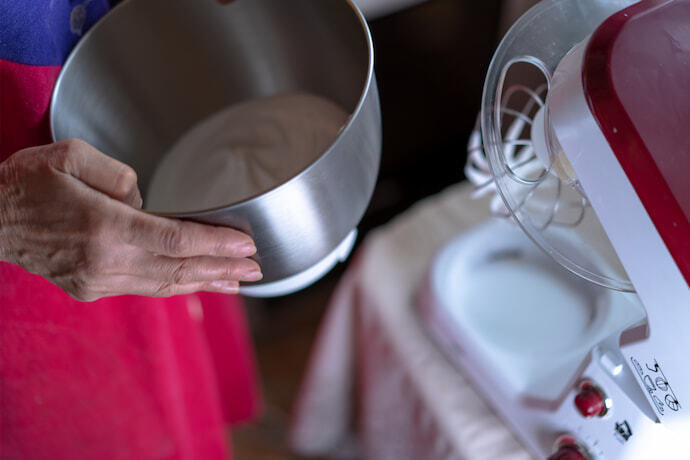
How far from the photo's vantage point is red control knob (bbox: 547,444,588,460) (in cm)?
56

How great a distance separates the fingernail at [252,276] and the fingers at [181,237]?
4 cm

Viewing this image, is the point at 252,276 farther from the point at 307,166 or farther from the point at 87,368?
the point at 87,368

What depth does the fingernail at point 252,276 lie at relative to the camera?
0.46 m

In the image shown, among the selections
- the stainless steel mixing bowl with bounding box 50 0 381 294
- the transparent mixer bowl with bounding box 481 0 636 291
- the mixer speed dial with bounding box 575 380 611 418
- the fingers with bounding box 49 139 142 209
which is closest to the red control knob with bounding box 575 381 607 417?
the mixer speed dial with bounding box 575 380 611 418

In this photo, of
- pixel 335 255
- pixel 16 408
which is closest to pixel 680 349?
pixel 335 255

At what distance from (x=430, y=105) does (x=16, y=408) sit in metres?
1.18

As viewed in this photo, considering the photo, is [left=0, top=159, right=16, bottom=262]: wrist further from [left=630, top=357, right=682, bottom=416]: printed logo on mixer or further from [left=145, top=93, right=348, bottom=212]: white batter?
[left=630, top=357, right=682, bottom=416]: printed logo on mixer

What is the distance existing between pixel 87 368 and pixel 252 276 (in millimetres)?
361

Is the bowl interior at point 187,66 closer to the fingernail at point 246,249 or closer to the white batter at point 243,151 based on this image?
the white batter at point 243,151

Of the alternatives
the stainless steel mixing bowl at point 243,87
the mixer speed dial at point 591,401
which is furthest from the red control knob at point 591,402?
the stainless steel mixing bowl at point 243,87

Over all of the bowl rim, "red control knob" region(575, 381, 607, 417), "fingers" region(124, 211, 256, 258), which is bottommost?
"red control knob" region(575, 381, 607, 417)

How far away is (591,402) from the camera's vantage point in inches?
20.7

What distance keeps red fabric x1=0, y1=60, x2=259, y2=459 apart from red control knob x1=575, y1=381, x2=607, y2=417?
1.59ft

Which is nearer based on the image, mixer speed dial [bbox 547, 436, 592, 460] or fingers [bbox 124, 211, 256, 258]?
fingers [bbox 124, 211, 256, 258]
